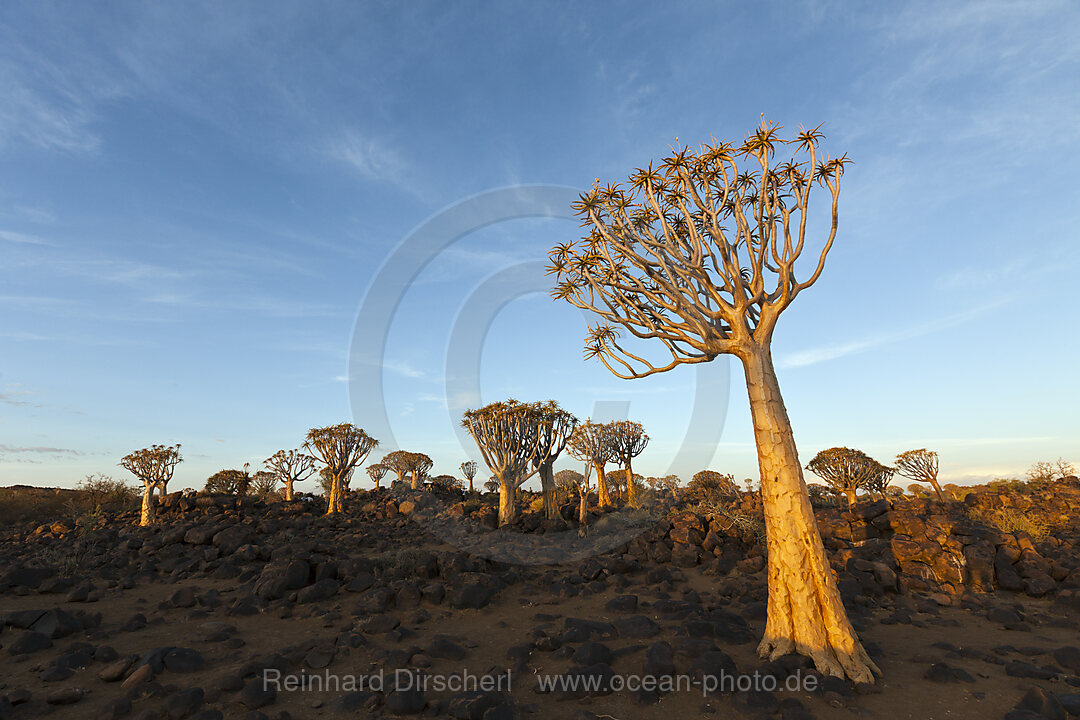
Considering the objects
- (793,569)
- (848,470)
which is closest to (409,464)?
(848,470)

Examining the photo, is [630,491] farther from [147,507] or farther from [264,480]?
[264,480]

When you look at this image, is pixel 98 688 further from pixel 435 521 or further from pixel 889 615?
pixel 435 521

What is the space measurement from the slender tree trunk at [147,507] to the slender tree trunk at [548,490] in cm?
1830

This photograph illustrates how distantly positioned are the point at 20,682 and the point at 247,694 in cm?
365

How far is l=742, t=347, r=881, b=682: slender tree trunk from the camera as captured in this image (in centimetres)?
671

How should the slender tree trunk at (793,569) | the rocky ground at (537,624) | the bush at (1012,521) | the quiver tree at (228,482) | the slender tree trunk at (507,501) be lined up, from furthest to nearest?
the quiver tree at (228,482) < the slender tree trunk at (507,501) < the bush at (1012,521) < the slender tree trunk at (793,569) < the rocky ground at (537,624)

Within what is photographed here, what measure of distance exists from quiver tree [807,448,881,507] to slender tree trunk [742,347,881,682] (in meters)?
25.0

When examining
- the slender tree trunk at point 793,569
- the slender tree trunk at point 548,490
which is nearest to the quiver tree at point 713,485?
the slender tree trunk at point 548,490

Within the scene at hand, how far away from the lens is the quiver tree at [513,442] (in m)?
23.3

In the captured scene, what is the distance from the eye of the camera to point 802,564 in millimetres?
6902

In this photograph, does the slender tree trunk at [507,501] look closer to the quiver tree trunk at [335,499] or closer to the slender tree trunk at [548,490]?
the slender tree trunk at [548,490]

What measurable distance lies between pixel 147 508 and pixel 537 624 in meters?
23.3

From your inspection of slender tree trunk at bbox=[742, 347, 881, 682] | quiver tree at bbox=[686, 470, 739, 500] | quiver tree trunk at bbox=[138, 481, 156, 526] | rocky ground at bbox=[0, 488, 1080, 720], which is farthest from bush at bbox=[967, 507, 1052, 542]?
quiver tree trunk at bbox=[138, 481, 156, 526]

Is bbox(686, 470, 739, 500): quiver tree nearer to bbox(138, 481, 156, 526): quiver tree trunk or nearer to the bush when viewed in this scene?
the bush
